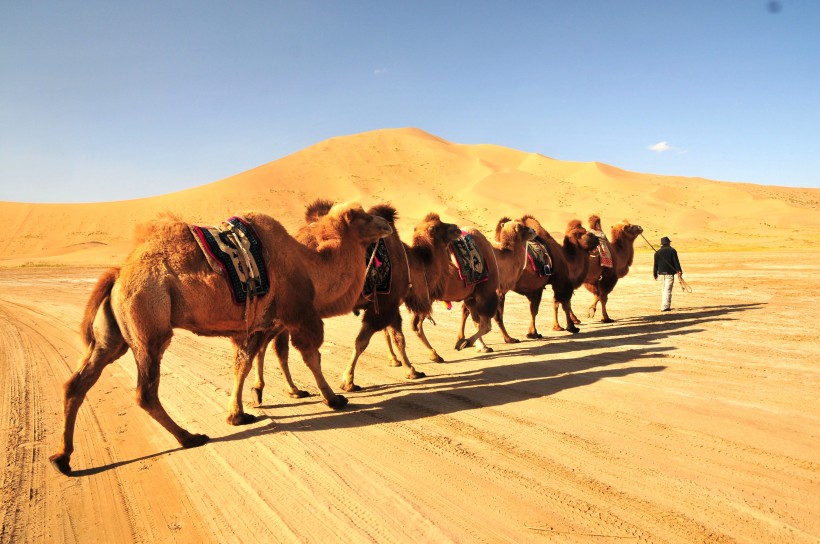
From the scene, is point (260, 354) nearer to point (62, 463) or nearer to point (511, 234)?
point (62, 463)

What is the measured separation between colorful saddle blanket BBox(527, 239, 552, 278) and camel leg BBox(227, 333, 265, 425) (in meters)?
6.46

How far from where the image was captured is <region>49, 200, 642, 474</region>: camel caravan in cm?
468

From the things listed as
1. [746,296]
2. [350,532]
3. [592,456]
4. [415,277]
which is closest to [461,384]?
[415,277]

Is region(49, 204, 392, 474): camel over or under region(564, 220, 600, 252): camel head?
under

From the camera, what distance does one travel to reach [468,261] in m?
8.71

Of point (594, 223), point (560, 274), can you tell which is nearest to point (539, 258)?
point (560, 274)

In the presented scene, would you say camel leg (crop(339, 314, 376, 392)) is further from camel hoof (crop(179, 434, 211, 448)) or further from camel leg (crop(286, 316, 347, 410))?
camel hoof (crop(179, 434, 211, 448))

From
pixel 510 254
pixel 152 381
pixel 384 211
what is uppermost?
pixel 384 211

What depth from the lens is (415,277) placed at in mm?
8023

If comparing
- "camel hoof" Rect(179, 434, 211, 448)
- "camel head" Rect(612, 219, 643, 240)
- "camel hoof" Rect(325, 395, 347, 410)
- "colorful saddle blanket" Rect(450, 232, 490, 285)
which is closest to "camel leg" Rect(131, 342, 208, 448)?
"camel hoof" Rect(179, 434, 211, 448)

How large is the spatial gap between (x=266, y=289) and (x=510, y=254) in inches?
227

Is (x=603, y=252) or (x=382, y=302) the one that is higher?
(x=603, y=252)

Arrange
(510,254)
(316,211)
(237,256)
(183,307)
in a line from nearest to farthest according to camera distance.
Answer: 1. (183,307)
2. (237,256)
3. (316,211)
4. (510,254)

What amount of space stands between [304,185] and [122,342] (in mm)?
77139
